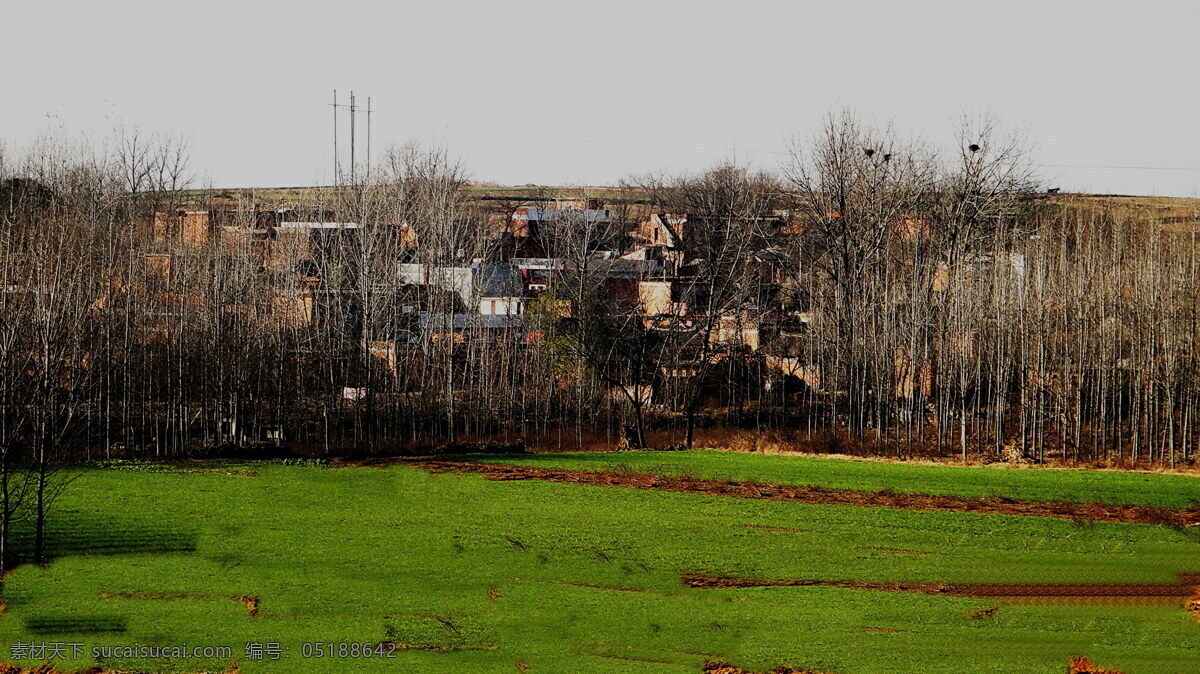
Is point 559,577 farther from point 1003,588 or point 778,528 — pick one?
point 1003,588

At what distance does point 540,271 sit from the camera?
185 feet

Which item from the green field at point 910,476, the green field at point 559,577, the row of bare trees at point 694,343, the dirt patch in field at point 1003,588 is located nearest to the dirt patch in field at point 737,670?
the green field at point 559,577

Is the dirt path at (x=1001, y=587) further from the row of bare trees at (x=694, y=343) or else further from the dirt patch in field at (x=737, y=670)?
the row of bare trees at (x=694, y=343)

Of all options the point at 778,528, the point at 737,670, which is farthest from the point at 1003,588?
the point at 737,670

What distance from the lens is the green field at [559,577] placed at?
14523mm

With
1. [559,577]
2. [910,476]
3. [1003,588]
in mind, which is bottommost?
[1003,588]

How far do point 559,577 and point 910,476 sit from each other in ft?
42.9

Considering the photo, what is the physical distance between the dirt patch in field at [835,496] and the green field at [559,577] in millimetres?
896

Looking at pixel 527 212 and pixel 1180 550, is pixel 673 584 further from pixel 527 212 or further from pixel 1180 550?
pixel 527 212

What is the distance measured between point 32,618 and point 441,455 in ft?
55.9

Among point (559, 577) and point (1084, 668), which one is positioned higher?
point (559, 577)

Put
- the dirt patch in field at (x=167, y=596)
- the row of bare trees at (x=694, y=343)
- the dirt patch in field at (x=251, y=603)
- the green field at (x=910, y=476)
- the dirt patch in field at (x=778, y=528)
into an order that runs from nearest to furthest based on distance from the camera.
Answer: the dirt patch in field at (x=251, y=603) → the dirt patch in field at (x=167, y=596) → the dirt patch in field at (x=778, y=528) → the green field at (x=910, y=476) → the row of bare trees at (x=694, y=343)

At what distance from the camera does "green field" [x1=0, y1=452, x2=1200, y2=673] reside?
572 inches

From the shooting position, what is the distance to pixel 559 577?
58.4 feet
